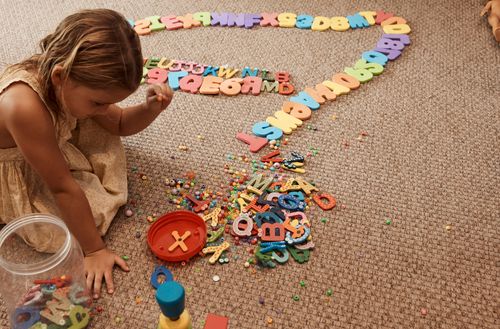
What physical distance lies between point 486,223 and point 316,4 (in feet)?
3.25

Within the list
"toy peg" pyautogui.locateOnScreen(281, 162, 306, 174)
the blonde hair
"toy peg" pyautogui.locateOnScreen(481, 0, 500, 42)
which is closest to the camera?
the blonde hair

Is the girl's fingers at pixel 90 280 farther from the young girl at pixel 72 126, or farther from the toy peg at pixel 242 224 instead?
the toy peg at pixel 242 224

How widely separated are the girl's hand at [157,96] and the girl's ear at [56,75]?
0.23m

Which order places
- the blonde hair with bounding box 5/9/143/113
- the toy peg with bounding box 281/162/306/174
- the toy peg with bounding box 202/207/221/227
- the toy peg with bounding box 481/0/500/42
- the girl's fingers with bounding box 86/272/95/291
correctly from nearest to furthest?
the blonde hair with bounding box 5/9/143/113, the girl's fingers with bounding box 86/272/95/291, the toy peg with bounding box 202/207/221/227, the toy peg with bounding box 281/162/306/174, the toy peg with bounding box 481/0/500/42

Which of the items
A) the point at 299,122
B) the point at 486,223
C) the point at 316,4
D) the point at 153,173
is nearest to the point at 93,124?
the point at 153,173

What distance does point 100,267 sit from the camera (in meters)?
0.85

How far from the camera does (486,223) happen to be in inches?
37.6

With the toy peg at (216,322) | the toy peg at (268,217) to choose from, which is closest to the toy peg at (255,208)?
the toy peg at (268,217)

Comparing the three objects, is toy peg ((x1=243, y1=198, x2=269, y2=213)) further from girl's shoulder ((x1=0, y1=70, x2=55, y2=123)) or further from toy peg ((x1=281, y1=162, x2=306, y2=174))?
girl's shoulder ((x1=0, y1=70, x2=55, y2=123))

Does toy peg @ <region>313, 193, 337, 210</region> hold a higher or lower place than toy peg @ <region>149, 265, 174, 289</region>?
higher

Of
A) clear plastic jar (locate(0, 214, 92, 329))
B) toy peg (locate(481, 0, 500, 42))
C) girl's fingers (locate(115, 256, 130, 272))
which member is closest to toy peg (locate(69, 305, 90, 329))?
clear plastic jar (locate(0, 214, 92, 329))

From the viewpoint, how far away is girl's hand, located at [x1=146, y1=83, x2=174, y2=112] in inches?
37.7

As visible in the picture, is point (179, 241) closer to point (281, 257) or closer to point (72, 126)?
point (281, 257)

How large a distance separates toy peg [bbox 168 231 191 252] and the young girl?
93 millimetres
